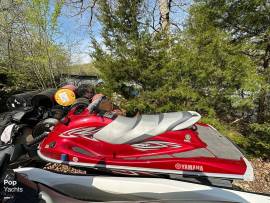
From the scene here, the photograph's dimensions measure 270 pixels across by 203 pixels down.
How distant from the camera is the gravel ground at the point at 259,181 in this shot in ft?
16.0

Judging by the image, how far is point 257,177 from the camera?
541cm

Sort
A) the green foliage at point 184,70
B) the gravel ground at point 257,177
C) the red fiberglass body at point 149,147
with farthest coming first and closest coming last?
1. the green foliage at point 184,70
2. the gravel ground at point 257,177
3. the red fiberglass body at point 149,147

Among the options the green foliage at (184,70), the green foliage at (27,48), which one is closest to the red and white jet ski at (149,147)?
the green foliage at (184,70)

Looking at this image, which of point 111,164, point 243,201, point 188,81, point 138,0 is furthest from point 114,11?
point 243,201

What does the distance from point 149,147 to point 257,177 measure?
11.4ft

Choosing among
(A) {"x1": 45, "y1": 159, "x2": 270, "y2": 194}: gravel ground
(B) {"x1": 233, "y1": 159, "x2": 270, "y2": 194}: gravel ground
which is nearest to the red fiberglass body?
(A) {"x1": 45, "y1": 159, "x2": 270, "y2": 194}: gravel ground

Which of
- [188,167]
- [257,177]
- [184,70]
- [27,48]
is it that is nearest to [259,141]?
[257,177]

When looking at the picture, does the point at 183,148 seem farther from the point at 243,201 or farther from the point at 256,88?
the point at 256,88

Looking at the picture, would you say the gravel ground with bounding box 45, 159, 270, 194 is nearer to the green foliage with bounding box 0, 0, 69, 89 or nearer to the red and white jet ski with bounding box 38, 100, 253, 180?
the red and white jet ski with bounding box 38, 100, 253, 180

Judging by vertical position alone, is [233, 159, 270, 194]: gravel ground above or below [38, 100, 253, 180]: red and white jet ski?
below

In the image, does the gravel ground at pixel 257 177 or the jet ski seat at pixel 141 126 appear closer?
the jet ski seat at pixel 141 126

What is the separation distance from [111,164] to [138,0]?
14.4 ft

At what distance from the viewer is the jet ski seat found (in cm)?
250

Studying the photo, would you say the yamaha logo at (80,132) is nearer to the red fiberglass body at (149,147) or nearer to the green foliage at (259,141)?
the red fiberglass body at (149,147)
